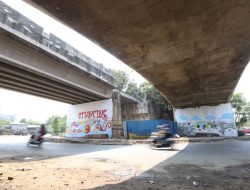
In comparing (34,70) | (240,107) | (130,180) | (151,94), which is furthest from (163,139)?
(240,107)

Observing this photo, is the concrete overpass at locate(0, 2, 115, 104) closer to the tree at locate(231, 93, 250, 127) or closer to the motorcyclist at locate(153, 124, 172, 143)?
the motorcyclist at locate(153, 124, 172, 143)

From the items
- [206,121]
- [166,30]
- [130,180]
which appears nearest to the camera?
[130,180]

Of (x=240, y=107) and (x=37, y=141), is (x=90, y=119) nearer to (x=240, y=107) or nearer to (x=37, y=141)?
(x=37, y=141)

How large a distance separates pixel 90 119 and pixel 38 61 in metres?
14.4

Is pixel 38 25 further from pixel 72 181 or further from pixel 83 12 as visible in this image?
pixel 72 181

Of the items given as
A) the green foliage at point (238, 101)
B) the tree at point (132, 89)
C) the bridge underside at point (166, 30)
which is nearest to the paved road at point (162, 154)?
the bridge underside at point (166, 30)

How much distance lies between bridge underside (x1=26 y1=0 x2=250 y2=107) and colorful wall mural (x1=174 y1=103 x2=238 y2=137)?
18577 mm

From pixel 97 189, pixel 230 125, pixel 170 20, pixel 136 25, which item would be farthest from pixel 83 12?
pixel 230 125

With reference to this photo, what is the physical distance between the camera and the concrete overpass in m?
13.1

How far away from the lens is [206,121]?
106 feet

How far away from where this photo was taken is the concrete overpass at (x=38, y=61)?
13125mm

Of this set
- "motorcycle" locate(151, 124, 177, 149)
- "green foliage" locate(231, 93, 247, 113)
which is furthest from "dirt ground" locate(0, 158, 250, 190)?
"green foliage" locate(231, 93, 247, 113)

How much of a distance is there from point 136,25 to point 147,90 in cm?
3250

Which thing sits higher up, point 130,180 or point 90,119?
point 90,119
